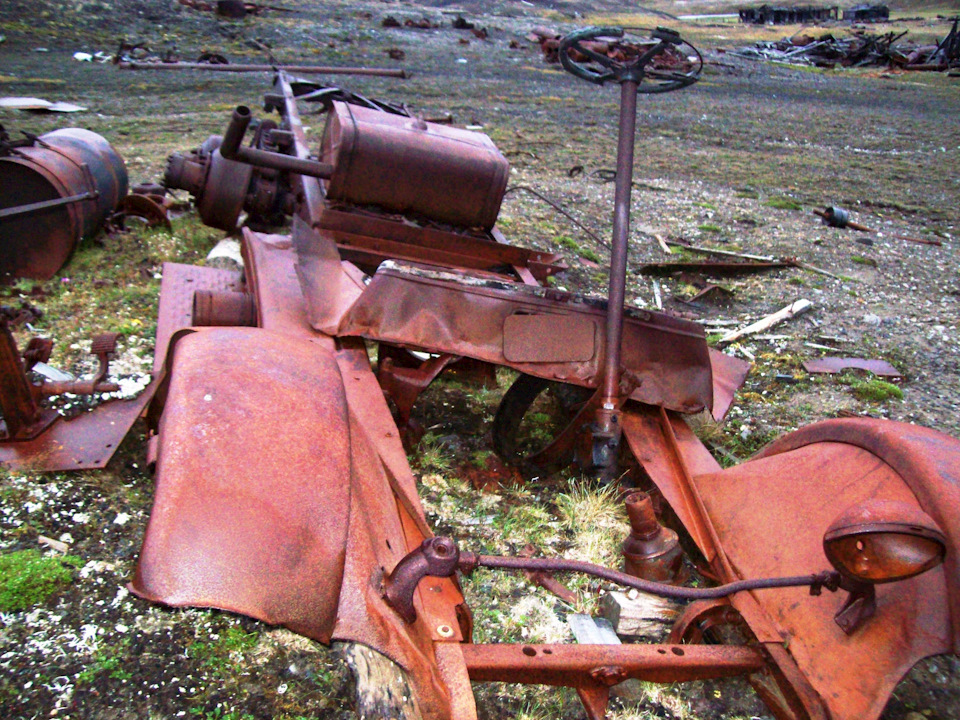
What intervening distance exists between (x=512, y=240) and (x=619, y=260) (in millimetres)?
3606

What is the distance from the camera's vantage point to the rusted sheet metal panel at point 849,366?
5.05m

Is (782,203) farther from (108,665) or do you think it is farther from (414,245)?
(108,665)

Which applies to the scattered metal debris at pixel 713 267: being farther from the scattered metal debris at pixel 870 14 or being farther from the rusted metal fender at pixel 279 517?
the scattered metal debris at pixel 870 14

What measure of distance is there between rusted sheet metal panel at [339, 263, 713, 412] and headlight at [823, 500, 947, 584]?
1.42m

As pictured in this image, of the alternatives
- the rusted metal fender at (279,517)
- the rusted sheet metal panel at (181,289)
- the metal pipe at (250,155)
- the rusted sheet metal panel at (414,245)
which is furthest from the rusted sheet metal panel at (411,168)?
the rusted metal fender at (279,517)

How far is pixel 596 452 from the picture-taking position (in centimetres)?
296

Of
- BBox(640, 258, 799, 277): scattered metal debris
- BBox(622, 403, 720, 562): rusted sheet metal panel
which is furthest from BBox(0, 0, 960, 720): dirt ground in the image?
BBox(622, 403, 720, 562): rusted sheet metal panel

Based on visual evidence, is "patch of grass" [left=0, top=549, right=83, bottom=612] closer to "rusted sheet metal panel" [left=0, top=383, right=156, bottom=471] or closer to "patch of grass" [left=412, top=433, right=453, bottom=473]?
"rusted sheet metal panel" [left=0, top=383, right=156, bottom=471]

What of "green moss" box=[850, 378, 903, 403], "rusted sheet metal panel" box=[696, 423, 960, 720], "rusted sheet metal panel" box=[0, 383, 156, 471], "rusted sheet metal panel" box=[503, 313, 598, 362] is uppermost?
"rusted sheet metal panel" box=[503, 313, 598, 362]

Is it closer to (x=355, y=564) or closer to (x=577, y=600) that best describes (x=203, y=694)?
(x=355, y=564)

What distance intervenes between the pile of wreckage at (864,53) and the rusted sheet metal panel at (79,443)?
84.5ft

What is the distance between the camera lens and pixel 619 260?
3.08 metres

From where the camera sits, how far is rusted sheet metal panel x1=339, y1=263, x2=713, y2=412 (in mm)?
3082

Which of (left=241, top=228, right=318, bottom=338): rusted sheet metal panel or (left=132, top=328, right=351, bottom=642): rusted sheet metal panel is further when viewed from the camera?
(left=241, top=228, right=318, bottom=338): rusted sheet metal panel
